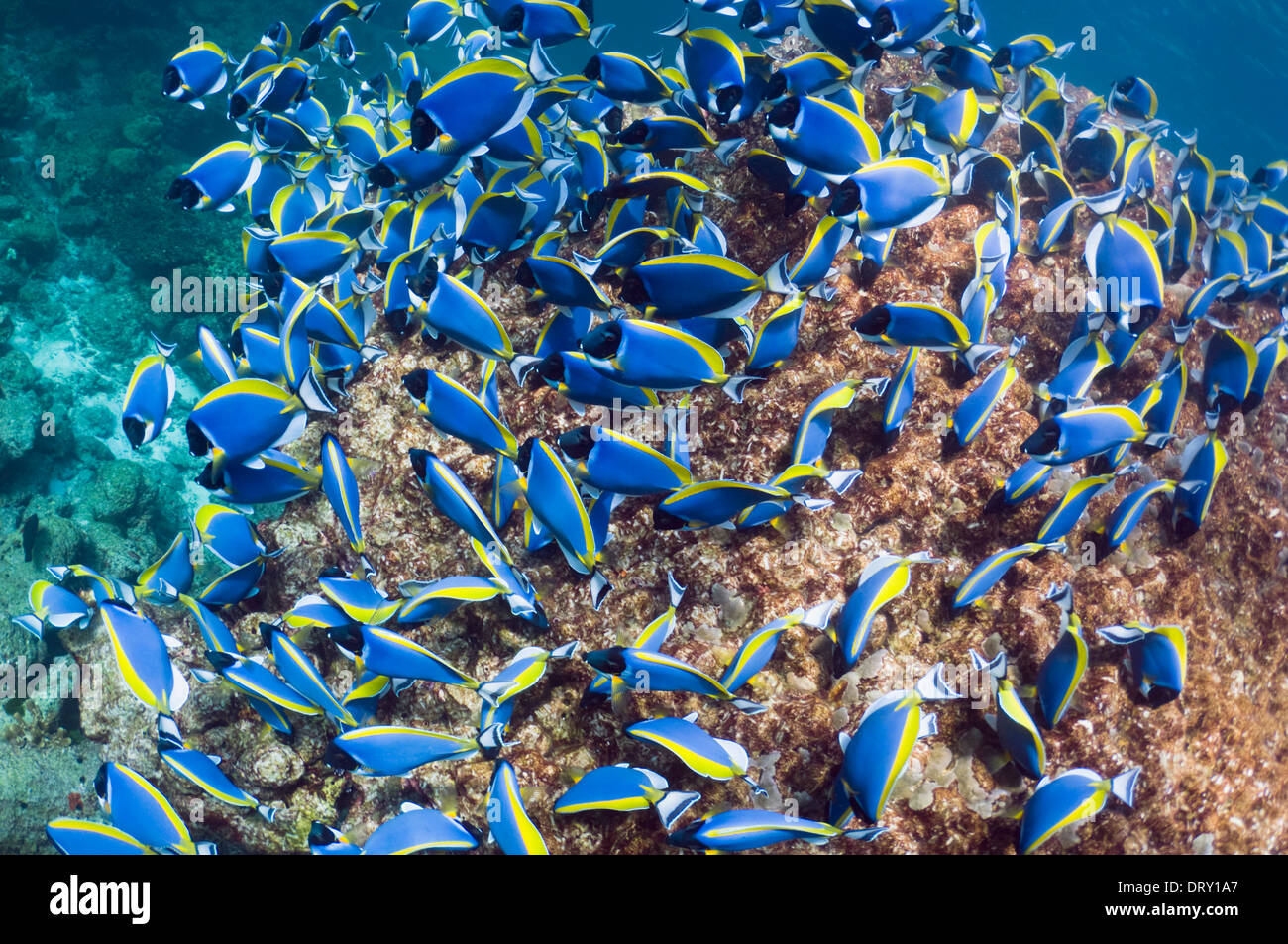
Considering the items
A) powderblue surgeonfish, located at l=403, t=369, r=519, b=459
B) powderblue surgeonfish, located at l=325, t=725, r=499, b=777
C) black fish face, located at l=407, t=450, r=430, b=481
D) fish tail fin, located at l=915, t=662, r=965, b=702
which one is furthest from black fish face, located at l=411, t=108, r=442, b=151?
fish tail fin, located at l=915, t=662, r=965, b=702

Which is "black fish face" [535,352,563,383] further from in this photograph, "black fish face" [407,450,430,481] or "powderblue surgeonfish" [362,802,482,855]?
"powderblue surgeonfish" [362,802,482,855]

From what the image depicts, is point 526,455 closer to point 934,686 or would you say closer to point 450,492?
point 450,492

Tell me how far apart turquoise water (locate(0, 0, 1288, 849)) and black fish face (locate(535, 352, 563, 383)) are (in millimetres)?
5146

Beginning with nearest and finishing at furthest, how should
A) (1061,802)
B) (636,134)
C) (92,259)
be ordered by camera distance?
1. (1061,802)
2. (636,134)
3. (92,259)

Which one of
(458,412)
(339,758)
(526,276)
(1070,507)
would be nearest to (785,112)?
(526,276)

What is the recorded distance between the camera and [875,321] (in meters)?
2.37

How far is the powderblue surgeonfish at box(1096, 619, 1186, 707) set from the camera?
2.27 meters

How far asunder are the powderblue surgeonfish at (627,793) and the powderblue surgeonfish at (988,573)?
130 cm

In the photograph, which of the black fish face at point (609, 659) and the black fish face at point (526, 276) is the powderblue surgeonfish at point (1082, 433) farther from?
the black fish face at point (526, 276)

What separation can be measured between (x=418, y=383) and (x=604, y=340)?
737 mm

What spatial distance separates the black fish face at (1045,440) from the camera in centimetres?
225

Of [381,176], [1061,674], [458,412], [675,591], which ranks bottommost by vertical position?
[1061,674]
